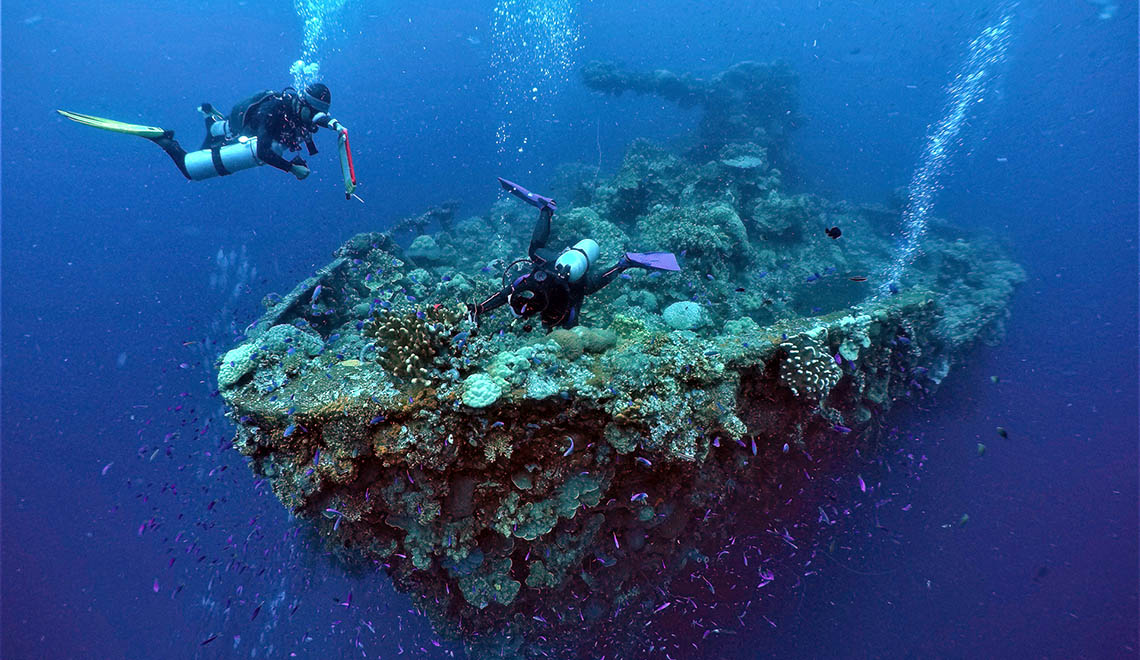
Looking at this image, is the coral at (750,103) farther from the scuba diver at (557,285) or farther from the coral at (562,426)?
the scuba diver at (557,285)

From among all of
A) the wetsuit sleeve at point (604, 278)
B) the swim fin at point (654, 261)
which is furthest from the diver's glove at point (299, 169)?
the swim fin at point (654, 261)

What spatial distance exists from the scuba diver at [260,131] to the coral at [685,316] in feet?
21.3

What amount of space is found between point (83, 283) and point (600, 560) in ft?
151

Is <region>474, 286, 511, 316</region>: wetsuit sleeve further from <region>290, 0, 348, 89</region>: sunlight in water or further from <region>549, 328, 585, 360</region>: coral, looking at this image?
<region>290, 0, 348, 89</region>: sunlight in water

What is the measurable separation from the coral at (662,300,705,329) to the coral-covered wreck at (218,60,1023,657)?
1.6 inches

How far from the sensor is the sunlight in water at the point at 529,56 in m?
64.4

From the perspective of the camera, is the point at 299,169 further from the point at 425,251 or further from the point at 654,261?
the point at 654,261

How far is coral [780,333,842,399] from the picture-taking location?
4.57m

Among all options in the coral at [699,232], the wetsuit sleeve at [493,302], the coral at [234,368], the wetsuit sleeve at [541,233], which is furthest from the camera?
the coral at [699,232]

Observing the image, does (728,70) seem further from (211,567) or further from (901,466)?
(211,567)

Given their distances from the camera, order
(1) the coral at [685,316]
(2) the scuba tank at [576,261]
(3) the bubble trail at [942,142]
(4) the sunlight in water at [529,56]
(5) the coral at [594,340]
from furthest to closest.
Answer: (4) the sunlight in water at [529,56], (3) the bubble trail at [942,142], (1) the coral at [685,316], (2) the scuba tank at [576,261], (5) the coral at [594,340]

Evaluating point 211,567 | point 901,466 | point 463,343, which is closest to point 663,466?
point 463,343

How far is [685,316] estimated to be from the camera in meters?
6.79

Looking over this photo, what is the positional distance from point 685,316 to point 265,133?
27.8ft
